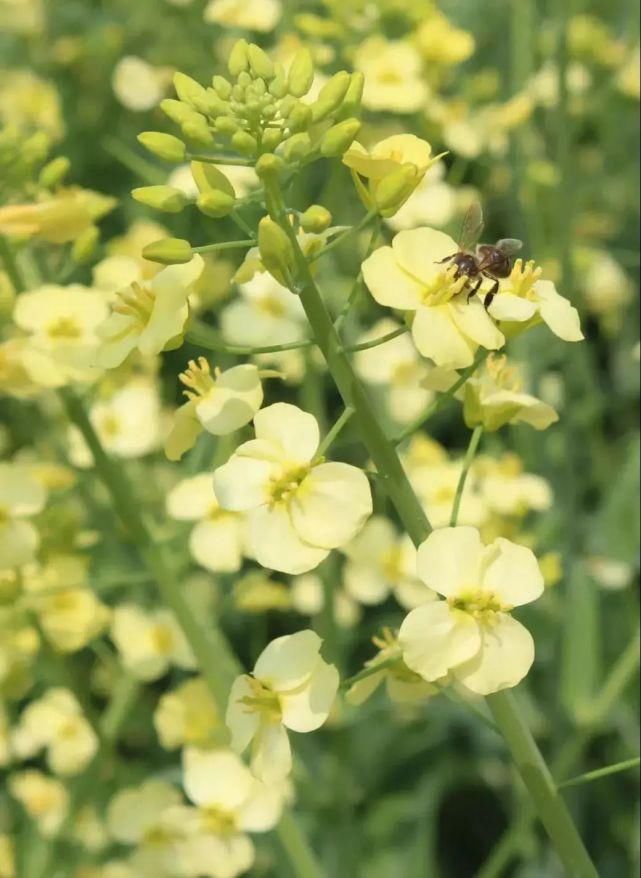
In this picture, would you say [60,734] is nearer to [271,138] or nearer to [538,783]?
[538,783]

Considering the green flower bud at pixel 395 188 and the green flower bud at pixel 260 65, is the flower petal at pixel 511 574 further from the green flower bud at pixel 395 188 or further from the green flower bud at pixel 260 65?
the green flower bud at pixel 260 65

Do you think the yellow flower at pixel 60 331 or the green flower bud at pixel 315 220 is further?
the yellow flower at pixel 60 331

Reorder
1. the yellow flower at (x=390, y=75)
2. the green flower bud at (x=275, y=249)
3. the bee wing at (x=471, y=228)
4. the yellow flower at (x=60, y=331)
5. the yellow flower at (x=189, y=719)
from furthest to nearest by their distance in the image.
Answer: the yellow flower at (x=390, y=75) < the yellow flower at (x=189, y=719) < the yellow flower at (x=60, y=331) < the bee wing at (x=471, y=228) < the green flower bud at (x=275, y=249)

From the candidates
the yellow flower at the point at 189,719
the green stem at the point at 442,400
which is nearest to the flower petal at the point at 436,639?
the green stem at the point at 442,400

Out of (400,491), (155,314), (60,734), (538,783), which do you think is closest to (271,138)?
(155,314)

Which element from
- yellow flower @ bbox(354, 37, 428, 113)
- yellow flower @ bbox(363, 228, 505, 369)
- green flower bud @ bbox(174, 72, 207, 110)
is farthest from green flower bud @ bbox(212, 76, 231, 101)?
yellow flower @ bbox(354, 37, 428, 113)

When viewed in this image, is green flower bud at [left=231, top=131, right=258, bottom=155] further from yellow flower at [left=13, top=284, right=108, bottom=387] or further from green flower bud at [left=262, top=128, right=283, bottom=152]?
yellow flower at [left=13, top=284, right=108, bottom=387]
